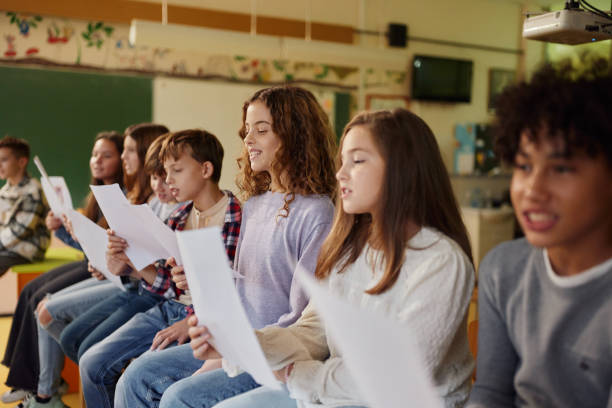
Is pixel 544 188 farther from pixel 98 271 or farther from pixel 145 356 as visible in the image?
pixel 98 271

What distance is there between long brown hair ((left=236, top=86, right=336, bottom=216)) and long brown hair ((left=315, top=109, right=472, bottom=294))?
0.45 meters

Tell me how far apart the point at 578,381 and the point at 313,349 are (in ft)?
1.93

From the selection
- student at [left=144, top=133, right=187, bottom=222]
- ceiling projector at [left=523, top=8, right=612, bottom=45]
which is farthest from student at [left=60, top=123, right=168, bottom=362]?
ceiling projector at [left=523, top=8, right=612, bottom=45]

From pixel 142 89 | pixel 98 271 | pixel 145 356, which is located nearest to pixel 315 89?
pixel 142 89

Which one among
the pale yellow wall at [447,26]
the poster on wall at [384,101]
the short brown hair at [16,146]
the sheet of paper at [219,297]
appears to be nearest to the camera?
the sheet of paper at [219,297]

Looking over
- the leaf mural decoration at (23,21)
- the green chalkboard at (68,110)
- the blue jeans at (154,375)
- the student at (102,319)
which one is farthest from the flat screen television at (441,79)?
the blue jeans at (154,375)

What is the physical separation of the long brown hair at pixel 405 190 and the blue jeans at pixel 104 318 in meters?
1.22

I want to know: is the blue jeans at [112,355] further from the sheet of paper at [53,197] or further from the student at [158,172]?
the sheet of paper at [53,197]

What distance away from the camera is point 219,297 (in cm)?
87

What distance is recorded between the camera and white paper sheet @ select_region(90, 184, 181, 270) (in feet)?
4.86

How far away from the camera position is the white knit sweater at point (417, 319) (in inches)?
38.6

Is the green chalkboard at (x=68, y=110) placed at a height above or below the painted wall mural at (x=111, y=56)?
below

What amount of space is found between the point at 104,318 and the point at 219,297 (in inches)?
54.6

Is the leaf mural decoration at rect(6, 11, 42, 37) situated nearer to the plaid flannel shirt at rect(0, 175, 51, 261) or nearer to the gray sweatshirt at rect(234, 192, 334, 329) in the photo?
the plaid flannel shirt at rect(0, 175, 51, 261)
